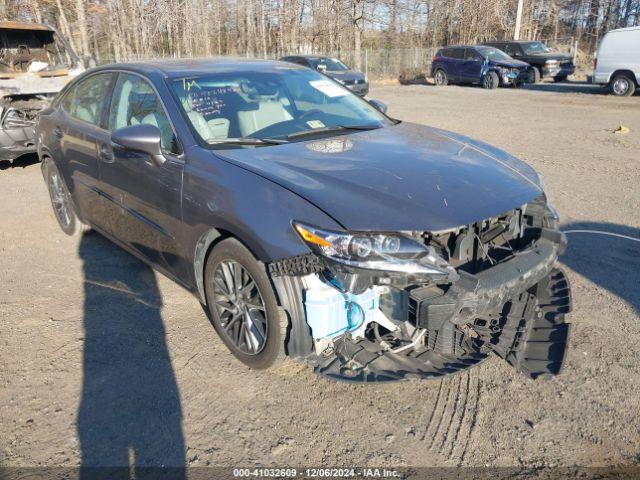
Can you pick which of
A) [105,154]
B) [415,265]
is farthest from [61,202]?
[415,265]

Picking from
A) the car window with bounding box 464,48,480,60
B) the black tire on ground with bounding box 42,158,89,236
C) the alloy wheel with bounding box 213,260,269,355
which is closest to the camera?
the alloy wheel with bounding box 213,260,269,355

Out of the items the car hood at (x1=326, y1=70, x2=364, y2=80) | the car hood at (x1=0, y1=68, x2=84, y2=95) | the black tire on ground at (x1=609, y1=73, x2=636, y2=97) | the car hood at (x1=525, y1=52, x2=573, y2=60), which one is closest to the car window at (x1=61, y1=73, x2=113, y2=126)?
the car hood at (x1=0, y1=68, x2=84, y2=95)

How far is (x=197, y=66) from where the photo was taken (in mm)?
4059

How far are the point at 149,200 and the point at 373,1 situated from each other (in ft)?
113

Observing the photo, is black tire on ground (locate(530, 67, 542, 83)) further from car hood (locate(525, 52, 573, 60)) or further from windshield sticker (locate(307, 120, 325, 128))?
windshield sticker (locate(307, 120, 325, 128))

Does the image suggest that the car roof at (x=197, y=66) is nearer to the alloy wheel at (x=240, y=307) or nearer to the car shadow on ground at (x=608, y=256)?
the alloy wheel at (x=240, y=307)

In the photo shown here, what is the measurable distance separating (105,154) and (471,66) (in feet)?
71.7

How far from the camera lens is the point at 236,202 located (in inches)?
114

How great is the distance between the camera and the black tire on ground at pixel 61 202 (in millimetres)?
5273

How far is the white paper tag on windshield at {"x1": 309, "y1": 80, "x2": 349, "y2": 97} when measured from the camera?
4281mm

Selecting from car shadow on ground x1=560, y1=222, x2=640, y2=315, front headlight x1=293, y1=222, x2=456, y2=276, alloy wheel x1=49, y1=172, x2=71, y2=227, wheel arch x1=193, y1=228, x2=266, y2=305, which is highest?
front headlight x1=293, y1=222, x2=456, y2=276

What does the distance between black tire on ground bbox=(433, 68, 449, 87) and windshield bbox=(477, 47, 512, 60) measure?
7.40 feet

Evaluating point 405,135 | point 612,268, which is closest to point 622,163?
point 612,268

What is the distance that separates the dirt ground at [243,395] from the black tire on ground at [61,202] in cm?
63
